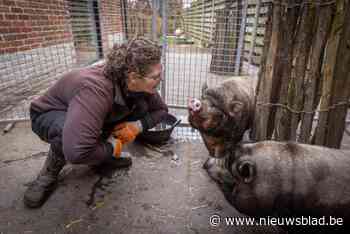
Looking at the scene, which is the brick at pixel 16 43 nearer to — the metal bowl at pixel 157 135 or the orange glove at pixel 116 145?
the metal bowl at pixel 157 135

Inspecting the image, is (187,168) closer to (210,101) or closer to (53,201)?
(210,101)

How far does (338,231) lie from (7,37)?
5879 millimetres

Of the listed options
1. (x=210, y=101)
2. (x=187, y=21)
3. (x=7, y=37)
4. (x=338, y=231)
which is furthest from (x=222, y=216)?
(x=7, y=37)

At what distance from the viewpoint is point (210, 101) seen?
9.83 ft

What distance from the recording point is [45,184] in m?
2.41

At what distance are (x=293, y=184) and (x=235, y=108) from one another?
129 centimetres

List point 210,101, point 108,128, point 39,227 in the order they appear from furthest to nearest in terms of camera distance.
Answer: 1. point 210,101
2. point 108,128
3. point 39,227

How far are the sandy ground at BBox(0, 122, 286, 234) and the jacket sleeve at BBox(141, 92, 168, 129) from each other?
578 millimetres

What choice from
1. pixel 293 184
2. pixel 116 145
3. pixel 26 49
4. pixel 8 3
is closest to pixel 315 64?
pixel 293 184

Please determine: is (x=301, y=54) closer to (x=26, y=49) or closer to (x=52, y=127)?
(x=52, y=127)

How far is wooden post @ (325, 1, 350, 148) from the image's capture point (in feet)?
6.29

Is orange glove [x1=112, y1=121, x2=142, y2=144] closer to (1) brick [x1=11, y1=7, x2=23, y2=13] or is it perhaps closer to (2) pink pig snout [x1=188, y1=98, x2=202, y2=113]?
(2) pink pig snout [x1=188, y1=98, x2=202, y2=113]

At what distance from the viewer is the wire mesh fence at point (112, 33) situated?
12.5 ft

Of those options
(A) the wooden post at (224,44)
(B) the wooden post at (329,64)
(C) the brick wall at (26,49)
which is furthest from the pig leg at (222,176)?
(C) the brick wall at (26,49)
